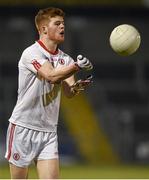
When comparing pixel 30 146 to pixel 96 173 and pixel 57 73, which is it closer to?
pixel 57 73

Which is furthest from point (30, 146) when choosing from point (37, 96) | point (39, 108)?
point (37, 96)

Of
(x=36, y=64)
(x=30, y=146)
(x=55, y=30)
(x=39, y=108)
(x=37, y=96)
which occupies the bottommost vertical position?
(x=30, y=146)

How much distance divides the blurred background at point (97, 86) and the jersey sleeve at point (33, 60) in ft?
37.5

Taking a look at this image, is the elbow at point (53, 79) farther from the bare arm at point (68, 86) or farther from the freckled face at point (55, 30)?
the bare arm at point (68, 86)

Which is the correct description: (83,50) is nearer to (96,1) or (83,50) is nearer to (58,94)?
(96,1)

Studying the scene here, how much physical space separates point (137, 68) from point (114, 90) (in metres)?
2.19

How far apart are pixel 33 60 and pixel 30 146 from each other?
926mm

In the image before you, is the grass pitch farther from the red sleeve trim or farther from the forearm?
the forearm

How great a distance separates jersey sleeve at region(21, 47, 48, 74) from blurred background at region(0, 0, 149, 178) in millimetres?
11439

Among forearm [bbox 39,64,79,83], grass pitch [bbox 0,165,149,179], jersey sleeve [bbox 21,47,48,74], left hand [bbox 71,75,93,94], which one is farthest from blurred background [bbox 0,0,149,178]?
forearm [bbox 39,64,79,83]

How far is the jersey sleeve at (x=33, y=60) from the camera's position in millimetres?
8695

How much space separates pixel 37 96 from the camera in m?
8.88

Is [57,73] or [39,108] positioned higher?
[57,73]

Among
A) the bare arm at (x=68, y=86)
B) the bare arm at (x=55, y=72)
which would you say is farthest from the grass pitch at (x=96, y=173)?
the bare arm at (x=55, y=72)
